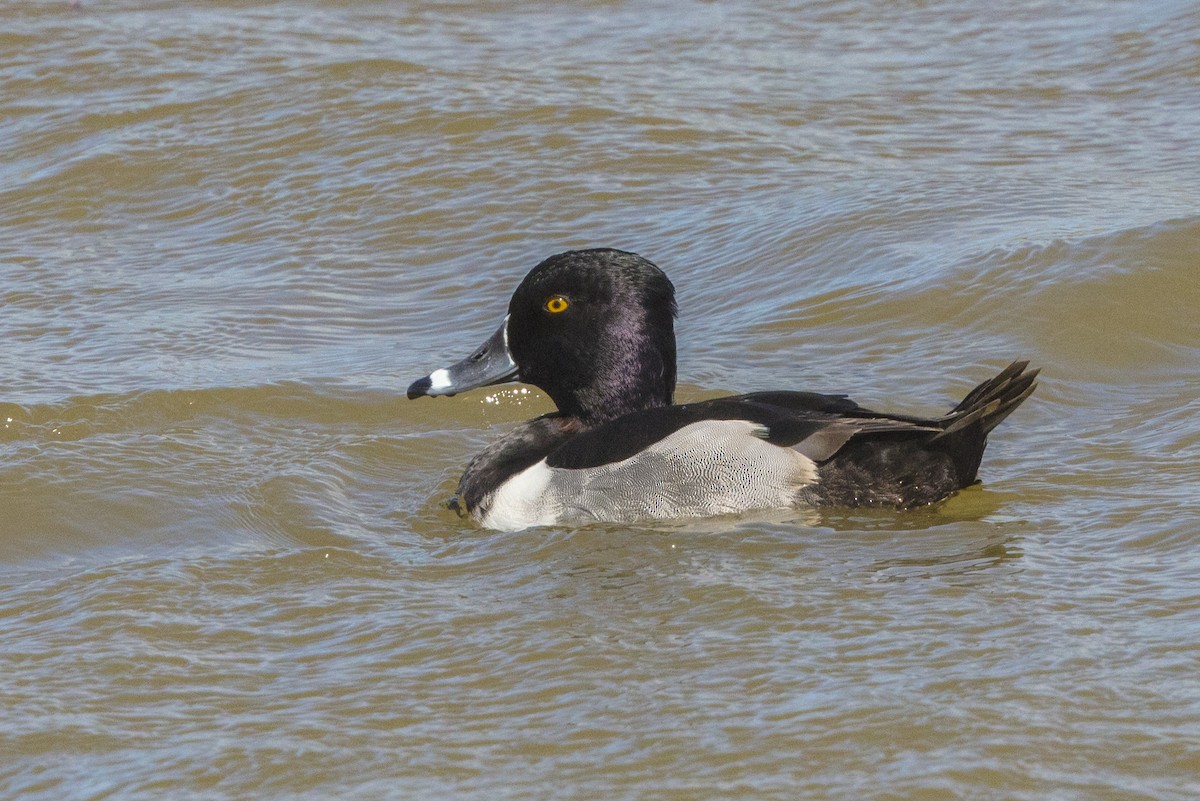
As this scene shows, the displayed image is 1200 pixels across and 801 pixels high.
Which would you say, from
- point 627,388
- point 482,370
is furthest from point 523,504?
point 482,370

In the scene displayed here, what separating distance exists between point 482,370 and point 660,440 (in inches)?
46.2

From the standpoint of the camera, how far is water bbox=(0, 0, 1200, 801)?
432 cm

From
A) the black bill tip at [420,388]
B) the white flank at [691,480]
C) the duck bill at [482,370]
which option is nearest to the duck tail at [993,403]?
the white flank at [691,480]

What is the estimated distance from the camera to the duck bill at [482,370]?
6.80 metres

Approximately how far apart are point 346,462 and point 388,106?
454 cm

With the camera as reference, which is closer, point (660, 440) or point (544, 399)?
point (660, 440)

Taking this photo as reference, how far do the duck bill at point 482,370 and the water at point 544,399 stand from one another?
35 centimetres

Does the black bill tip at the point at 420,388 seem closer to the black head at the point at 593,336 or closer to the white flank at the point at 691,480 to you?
the black head at the point at 593,336

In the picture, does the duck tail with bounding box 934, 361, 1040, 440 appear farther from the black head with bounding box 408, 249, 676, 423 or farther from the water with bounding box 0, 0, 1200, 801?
the black head with bounding box 408, 249, 676, 423

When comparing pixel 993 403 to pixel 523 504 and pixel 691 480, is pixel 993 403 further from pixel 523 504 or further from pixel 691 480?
pixel 523 504

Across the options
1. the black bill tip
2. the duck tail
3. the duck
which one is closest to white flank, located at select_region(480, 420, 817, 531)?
the duck

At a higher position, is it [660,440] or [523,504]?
[660,440]

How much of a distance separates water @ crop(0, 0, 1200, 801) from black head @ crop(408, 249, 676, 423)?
543mm

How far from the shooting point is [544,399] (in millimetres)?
7785
